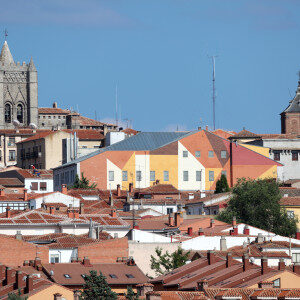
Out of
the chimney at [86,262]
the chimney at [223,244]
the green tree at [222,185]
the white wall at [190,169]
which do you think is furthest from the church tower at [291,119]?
the chimney at [86,262]

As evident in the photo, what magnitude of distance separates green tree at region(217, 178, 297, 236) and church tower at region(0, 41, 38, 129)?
112125 mm

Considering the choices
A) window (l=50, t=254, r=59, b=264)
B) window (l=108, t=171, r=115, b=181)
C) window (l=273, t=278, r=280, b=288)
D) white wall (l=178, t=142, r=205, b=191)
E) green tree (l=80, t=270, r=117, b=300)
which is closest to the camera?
window (l=273, t=278, r=280, b=288)

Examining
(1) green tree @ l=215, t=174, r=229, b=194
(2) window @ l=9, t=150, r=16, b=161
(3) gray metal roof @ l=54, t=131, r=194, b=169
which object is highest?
(2) window @ l=9, t=150, r=16, b=161

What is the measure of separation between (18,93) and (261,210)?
121 metres

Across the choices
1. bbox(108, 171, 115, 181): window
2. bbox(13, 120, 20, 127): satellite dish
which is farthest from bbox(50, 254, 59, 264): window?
bbox(13, 120, 20, 127): satellite dish

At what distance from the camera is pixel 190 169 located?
3974 inches

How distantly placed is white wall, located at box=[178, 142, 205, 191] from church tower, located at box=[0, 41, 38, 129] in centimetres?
8829

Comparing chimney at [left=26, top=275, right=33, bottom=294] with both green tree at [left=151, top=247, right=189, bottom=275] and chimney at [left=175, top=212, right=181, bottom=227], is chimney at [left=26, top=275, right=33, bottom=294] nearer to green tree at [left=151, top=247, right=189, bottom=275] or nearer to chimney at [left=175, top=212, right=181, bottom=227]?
green tree at [left=151, top=247, right=189, bottom=275]

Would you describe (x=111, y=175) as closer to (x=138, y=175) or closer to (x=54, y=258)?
(x=138, y=175)

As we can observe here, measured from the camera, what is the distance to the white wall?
330 feet

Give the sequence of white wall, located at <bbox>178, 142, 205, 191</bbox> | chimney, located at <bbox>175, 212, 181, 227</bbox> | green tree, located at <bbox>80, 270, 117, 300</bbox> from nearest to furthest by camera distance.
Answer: green tree, located at <bbox>80, 270, 117, 300</bbox>
chimney, located at <bbox>175, 212, 181, 227</bbox>
white wall, located at <bbox>178, 142, 205, 191</bbox>

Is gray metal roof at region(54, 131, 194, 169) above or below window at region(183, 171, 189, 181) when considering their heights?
above

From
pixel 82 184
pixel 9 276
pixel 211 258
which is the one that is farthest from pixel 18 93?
pixel 9 276

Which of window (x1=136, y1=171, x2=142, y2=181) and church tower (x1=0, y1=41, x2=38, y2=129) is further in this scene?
church tower (x1=0, y1=41, x2=38, y2=129)
